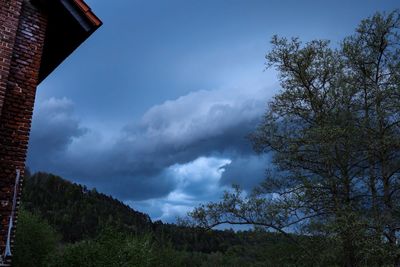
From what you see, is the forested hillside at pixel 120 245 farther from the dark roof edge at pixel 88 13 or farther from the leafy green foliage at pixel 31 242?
the dark roof edge at pixel 88 13

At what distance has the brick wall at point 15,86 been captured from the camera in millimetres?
7918

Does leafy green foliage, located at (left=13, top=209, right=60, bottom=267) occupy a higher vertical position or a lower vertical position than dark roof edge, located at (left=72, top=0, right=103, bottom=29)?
lower

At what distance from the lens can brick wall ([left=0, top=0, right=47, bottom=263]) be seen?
792 centimetres

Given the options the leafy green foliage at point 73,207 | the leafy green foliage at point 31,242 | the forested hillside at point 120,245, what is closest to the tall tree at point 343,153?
the forested hillside at point 120,245

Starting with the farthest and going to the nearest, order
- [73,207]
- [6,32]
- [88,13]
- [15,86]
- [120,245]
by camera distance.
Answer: [73,207], [120,245], [88,13], [15,86], [6,32]

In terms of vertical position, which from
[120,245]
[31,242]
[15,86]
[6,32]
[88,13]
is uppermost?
[88,13]

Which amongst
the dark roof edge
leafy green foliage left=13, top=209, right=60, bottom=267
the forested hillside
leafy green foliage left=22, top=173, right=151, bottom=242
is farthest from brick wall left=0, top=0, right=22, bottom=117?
leafy green foliage left=22, top=173, right=151, bottom=242

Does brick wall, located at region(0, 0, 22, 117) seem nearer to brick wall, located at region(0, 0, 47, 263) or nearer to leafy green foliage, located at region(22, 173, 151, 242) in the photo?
brick wall, located at region(0, 0, 47, 263)

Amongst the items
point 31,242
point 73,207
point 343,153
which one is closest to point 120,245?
point 31,242

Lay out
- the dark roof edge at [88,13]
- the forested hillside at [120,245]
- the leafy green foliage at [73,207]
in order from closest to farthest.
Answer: the dark roof edge at [88,13]
the forested hillside at [120,245]
the leafy green foliage at [73,207]

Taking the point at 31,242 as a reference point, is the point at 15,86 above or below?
above

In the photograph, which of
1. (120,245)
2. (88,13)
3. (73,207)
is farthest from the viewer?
(73,207)

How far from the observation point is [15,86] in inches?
331

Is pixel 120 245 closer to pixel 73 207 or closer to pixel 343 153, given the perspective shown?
pixel 343 153
